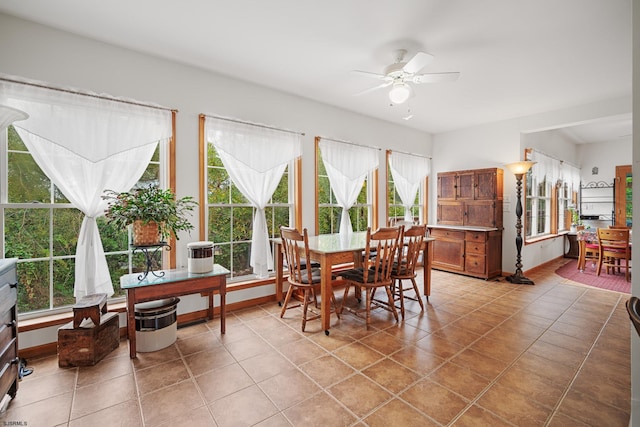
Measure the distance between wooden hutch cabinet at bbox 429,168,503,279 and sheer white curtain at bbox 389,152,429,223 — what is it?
1.77ft

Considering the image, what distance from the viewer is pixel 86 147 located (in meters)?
2.56

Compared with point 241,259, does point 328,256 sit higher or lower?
higher

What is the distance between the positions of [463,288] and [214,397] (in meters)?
3.69

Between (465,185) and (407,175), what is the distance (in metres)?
1.05

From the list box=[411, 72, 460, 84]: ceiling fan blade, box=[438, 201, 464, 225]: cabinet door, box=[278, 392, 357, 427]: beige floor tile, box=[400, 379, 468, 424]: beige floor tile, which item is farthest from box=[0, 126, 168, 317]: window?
box=[438, 201, 464, 225]: cabinet door

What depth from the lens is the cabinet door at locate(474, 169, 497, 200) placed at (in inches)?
195

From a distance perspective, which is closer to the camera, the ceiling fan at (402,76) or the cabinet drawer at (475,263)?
the ceiling fan at (402,76)

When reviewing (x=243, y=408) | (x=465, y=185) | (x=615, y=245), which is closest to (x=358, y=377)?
(x=243, y=408)

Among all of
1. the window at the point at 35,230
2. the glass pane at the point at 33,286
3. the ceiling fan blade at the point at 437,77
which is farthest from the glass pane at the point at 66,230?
the ceiling fan blade at the point at 437,77

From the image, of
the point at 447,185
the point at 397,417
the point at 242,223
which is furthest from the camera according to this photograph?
the point at 447,185

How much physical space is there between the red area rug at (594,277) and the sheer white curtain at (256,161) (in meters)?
4.99

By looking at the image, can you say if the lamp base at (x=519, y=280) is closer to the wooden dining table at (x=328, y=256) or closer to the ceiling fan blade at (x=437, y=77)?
the wooden dining table at (x=328, y=256)

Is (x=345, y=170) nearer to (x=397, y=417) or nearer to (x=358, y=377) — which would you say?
(x=358, y=377)

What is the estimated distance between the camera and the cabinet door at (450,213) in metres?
5.43
